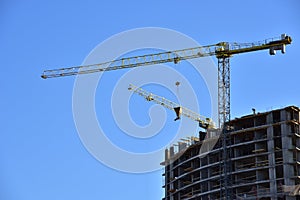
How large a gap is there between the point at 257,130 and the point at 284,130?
15.4 ft

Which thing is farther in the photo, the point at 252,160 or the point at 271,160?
the point at 252,160

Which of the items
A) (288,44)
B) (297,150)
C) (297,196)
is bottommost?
(297,196)

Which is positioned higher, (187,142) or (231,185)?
(187,142)

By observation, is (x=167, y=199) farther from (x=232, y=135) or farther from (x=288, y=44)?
(x=288, y=44)

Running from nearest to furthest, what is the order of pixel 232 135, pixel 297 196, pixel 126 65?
pixel 297 196
pixel 232 135
pixel 126 65

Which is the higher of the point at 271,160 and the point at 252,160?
the point at 252,160

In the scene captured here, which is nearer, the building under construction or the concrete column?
the concrete column

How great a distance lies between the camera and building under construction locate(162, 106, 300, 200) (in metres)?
122

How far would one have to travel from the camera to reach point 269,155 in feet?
404

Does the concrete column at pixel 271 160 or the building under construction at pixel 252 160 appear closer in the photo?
the concrete column at pixel 271 160

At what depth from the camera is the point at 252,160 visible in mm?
126062

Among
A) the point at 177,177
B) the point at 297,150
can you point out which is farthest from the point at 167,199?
the point at 297,150

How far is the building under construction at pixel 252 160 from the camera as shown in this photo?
399 feet

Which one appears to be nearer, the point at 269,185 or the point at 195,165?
the point at 269,185
